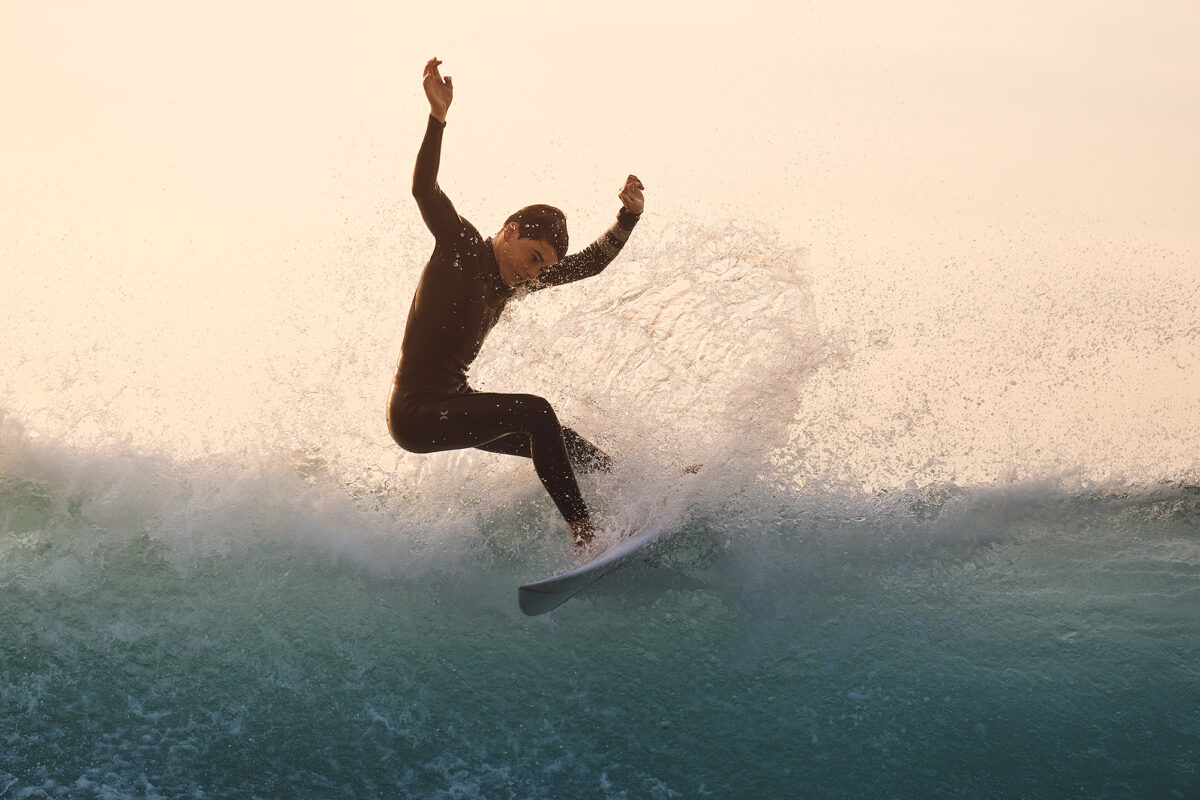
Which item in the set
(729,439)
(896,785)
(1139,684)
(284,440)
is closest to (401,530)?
(284,440)

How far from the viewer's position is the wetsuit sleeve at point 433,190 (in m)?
3.54

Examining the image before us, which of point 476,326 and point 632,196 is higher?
point 632,196

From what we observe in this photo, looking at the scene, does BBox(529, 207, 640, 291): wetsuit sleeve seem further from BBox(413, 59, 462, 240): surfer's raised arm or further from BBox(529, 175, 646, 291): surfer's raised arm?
BBox(413, 59, 462, 240): surfer's raised arm

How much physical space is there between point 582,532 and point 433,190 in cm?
168

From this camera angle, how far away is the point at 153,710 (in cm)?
373

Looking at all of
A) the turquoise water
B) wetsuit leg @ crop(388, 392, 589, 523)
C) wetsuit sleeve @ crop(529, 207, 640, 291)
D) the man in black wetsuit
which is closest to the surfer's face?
the man in black wetsuit

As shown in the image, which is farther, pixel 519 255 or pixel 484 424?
pixel 484 424

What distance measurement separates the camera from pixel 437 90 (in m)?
3.50

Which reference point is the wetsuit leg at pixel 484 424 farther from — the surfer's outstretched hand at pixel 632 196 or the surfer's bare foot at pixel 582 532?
the surfer's outstretched hand at pixel 632 196

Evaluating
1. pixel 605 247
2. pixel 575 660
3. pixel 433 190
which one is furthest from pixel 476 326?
pixel 575 660

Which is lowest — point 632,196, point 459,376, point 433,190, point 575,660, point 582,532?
point 575,660

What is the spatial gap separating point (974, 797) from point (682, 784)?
1170 mm

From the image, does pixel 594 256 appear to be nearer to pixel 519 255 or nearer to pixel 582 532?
pixel 519 255

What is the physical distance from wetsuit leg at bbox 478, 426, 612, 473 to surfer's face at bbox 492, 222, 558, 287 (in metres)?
0.83
